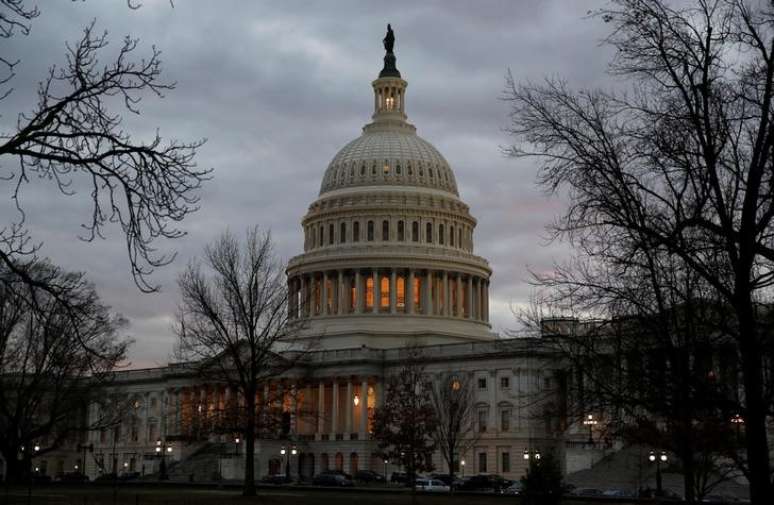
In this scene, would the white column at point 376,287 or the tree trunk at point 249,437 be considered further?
the white column at point 376,287

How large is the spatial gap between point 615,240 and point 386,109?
150m

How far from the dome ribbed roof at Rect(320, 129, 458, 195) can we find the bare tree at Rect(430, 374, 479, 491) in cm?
4199

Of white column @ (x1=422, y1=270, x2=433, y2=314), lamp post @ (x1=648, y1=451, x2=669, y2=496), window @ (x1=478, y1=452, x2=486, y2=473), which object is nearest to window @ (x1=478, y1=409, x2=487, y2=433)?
window @ (x1=478, y1=452, x2=486, y2=473)

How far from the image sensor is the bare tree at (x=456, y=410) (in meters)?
107

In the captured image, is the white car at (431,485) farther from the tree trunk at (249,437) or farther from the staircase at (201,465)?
the staircase at (201,465)

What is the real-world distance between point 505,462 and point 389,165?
55.0 m

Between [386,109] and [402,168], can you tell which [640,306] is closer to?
[402,168]

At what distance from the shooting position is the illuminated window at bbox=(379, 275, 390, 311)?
151 meters

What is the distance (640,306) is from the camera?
1044 inches

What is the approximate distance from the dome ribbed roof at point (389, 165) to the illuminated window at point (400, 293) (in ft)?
50.0

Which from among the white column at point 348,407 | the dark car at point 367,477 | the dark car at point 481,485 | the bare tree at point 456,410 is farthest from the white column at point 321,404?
the dark car at point 481,485

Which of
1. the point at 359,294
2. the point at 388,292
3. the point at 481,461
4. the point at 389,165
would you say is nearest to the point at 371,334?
the point at 359,294

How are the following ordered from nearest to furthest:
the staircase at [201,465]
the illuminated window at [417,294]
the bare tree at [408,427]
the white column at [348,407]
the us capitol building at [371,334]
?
→ the bare tree at [408,427] → the staircase at [201,465] → the us capitol building at [371,334] → the white column at [348,407] → the illuminated window at [417,294]

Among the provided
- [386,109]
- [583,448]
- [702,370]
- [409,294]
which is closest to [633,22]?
[702,370]
